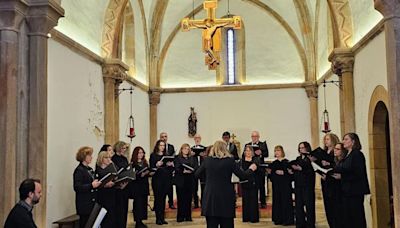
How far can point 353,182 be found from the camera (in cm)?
680

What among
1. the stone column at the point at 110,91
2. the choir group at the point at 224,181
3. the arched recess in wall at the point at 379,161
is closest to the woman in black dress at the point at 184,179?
the choir group at the point at 224,181

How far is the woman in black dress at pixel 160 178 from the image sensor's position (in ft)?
31.3

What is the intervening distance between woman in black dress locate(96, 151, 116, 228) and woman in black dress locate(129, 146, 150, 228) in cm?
155

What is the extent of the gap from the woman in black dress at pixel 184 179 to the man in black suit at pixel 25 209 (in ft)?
17.0

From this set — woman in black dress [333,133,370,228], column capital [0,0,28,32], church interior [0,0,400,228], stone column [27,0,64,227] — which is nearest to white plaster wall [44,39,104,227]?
church interior [0,0,400,228]

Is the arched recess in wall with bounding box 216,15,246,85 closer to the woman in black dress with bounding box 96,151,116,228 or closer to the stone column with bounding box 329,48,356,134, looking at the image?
the stone column with bounding box 329,48,356,134

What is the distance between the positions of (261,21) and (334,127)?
5343 mm

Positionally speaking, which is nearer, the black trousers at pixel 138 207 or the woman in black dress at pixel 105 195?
the woman in black dress at pixel 105 195

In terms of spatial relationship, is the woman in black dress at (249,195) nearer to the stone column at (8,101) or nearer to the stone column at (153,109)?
the stone column at (8,101)

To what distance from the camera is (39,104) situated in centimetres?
712

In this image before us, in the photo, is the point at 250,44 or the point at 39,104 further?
the point at 250,44

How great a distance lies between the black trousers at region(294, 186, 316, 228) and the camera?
855 centimetres

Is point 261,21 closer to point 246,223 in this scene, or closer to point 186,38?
point 186,38

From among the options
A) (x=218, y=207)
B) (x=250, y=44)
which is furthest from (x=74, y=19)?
(x=250, y=44)
